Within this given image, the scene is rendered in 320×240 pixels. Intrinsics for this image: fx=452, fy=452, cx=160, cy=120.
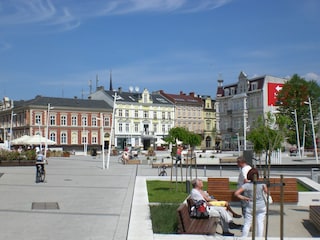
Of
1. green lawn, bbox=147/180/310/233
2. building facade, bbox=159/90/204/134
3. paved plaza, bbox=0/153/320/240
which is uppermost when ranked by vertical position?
building facade, bbox=159/90/204/134

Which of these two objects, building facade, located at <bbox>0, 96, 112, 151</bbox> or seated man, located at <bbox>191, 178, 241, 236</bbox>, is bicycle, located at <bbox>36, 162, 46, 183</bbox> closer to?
seated man, located at <bbox>191, 178, 241, 236</bbox>

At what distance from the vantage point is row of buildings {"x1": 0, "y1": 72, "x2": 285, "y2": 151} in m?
76.8

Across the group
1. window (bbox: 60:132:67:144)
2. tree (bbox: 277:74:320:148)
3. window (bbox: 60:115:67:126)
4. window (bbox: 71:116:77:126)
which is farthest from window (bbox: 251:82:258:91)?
window (bbox: 60:132:67:144)

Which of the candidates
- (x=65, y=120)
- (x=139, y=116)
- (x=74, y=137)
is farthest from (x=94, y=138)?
(x=139, y=116)

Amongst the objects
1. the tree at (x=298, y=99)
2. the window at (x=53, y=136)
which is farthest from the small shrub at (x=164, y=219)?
the window at (x=53, y=136)

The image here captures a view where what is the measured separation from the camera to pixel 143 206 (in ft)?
38.5

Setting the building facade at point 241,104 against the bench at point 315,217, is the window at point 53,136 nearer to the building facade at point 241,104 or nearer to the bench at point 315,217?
the building facade at point 241,104

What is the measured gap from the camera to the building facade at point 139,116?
8344 cm

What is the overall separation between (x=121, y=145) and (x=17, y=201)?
69.5 meters

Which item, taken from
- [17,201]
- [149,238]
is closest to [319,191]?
[149,238]

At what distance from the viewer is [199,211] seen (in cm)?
871

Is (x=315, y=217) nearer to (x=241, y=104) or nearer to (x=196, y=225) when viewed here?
(x=196, y=225)

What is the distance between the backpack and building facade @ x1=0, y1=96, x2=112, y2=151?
219 ft

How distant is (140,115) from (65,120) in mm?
15247
